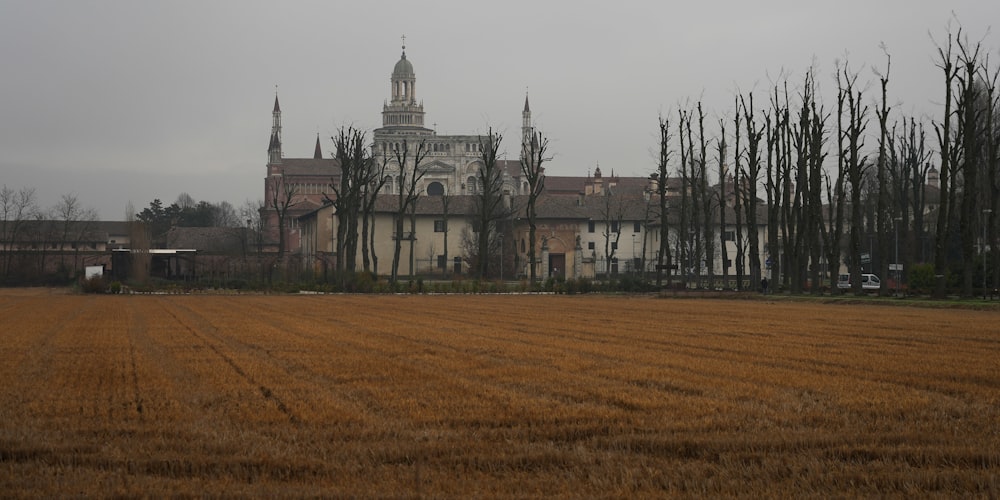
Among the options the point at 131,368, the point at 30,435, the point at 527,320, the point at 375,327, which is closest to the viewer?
the point at 30,435

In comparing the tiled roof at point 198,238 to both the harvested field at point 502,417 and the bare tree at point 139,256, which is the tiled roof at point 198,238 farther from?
the harvested field at point 502,417

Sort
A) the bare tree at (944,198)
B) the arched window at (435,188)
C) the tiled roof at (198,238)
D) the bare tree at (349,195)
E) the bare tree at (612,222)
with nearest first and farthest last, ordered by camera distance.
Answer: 1. the bare tree at (944,198)
2. the bare tree at (349,195)
3. the bare tree at (612,222)
4. the tiled roof at (198,238)
5. the arched window at (435,188)

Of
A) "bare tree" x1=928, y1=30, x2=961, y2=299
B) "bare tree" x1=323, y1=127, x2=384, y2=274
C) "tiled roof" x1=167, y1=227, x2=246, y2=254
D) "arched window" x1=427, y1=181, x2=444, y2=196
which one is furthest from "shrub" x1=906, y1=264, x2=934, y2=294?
"arched window" x1=427, y1=181, x2=444, y2=196

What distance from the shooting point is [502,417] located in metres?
12.0

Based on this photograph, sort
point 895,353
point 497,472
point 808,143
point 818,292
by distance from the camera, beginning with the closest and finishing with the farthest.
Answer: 1. point 497,472
2. point 895,353
3. point 818,292
4. point 808,143

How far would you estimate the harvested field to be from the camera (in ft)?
29.9

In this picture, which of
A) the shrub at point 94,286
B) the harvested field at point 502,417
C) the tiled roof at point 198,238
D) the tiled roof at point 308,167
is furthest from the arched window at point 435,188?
the harvested field at point 502,417

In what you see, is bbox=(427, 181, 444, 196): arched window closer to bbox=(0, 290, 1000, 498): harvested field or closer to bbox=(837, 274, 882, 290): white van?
bbox=(837, 274, 882, 290): white van

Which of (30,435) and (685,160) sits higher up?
(685,160)

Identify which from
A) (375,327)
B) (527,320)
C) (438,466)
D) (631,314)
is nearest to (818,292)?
(631,314)

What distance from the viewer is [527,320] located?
107 ft

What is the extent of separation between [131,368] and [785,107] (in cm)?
5265

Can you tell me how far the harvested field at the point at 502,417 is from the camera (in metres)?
9.12

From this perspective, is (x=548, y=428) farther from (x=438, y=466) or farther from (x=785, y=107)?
(x=785, y=107)
